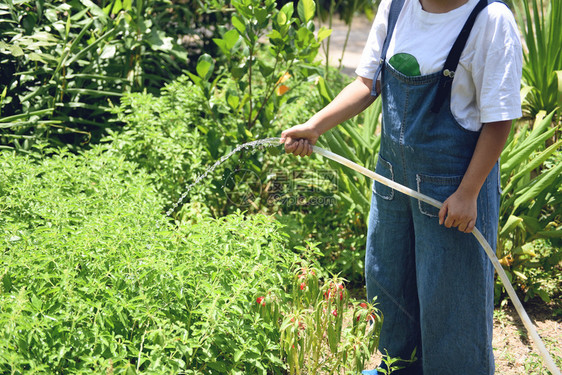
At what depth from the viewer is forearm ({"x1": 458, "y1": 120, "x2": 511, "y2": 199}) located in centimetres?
178

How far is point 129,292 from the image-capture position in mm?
2020

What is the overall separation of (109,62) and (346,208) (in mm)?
1874

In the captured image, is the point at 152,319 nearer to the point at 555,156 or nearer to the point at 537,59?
the point at 555,156

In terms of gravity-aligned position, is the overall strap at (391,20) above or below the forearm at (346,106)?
above

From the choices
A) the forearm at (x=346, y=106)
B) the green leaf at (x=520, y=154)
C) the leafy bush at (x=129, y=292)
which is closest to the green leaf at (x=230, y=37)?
the leafy bush at (x=129, y=292)

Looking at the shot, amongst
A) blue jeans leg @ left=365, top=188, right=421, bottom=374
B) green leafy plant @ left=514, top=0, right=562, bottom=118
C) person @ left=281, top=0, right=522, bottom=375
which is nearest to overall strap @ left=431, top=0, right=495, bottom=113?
person @ left=281, top=0, right=522, bottom=375

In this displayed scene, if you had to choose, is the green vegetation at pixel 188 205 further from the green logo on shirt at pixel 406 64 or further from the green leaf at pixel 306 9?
the green logo on shirt at pixel 406 64

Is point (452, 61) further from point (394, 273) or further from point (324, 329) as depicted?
point (324, 329)

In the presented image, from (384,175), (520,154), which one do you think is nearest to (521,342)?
(520,154)

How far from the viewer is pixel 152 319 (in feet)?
6.34

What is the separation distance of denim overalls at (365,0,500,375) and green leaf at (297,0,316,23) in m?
1.32

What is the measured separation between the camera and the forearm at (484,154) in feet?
5.85

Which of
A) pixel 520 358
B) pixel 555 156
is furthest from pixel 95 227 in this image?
pixel 555 156

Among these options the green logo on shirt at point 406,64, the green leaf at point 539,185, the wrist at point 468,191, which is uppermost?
the green logo on shirt at point 406,64
